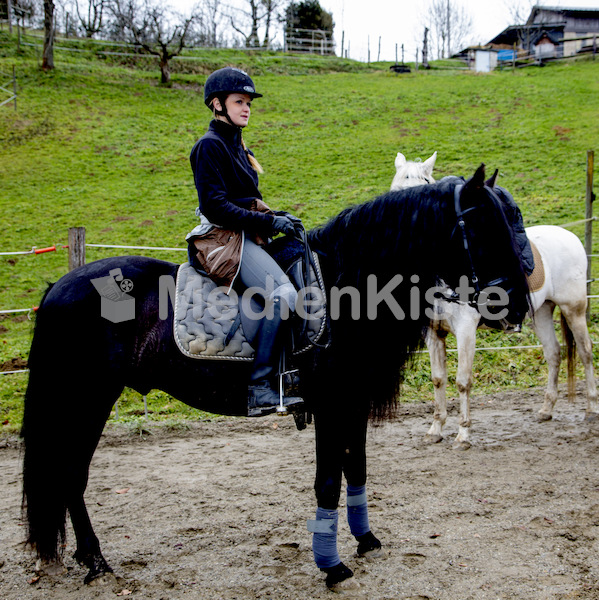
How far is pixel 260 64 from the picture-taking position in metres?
34.7

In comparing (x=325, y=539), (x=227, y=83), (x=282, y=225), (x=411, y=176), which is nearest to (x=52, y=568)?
(x=325, y=539)

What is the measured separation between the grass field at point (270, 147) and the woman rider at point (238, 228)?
4173 mm

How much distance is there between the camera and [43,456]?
10.8 ft

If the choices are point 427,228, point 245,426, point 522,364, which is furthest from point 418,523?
point 522,364

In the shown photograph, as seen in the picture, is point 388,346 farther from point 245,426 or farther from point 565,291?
point 565,291

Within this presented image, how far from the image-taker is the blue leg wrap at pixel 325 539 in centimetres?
313

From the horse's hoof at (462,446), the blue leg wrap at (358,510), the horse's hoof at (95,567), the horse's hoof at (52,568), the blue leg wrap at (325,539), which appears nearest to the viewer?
the blue leg wrap at (325,539)

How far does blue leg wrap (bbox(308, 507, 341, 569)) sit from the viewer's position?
3.13 meters

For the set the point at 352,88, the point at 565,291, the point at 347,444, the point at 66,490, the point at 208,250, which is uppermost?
the point at 352,88

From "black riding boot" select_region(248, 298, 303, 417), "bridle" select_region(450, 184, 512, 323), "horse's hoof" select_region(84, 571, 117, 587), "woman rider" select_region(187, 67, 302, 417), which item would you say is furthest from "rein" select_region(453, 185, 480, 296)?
"horse's hoof" select_region(84, 571, 117, 587)

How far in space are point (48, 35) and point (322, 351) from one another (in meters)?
30.6

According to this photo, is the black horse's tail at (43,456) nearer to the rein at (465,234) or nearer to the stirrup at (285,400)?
the stirrup at (285,400)

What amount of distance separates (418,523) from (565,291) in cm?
377

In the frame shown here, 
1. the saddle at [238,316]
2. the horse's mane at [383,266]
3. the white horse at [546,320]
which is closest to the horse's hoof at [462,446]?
the white horse at [546,320]
